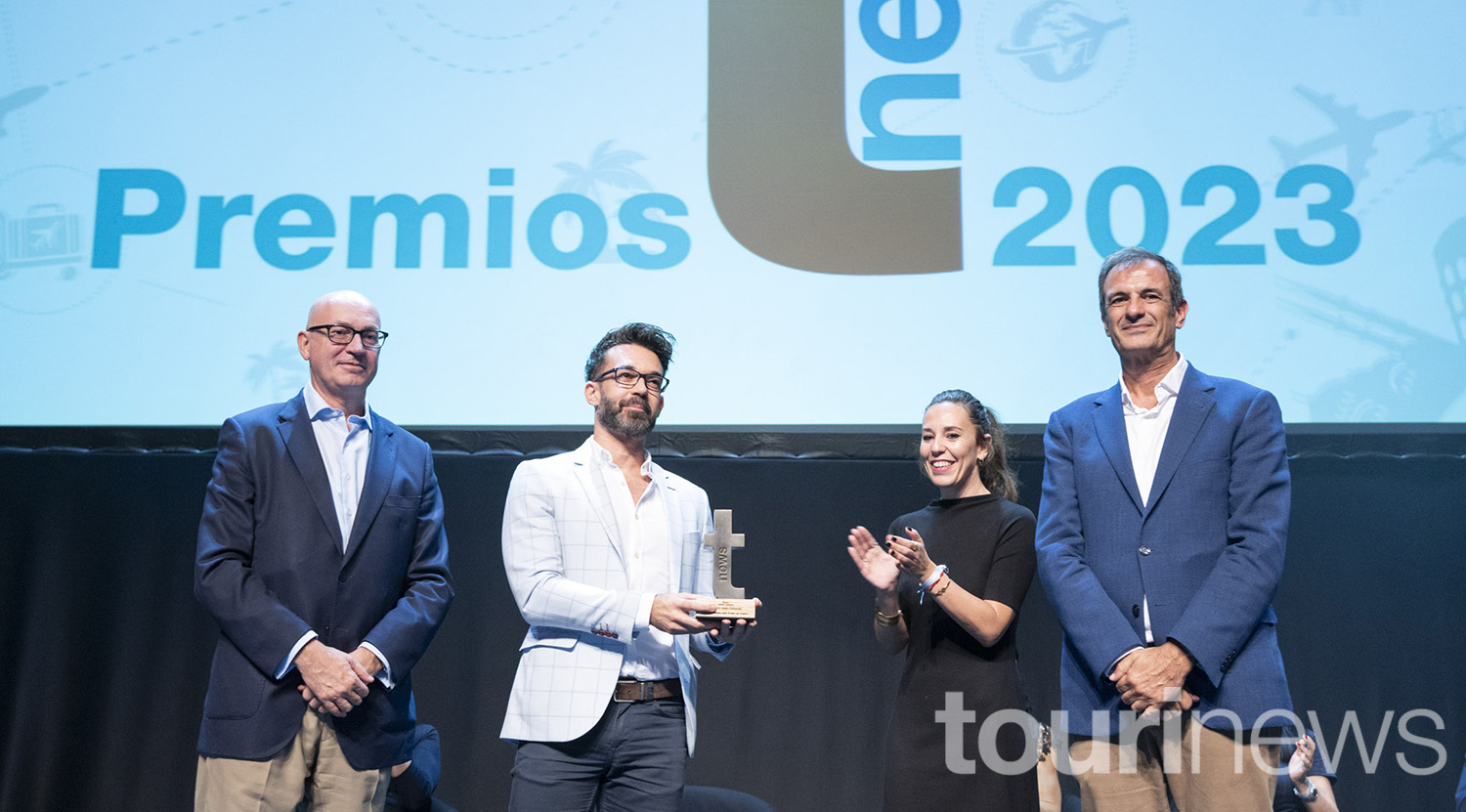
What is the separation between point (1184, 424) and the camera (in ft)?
6.97

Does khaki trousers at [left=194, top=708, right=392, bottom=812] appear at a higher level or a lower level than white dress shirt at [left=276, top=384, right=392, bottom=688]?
lower

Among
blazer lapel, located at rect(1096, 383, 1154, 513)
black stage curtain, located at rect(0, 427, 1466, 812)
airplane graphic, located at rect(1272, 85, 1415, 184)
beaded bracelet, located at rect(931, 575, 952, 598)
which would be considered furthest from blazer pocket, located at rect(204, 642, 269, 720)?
airplane graphic, located at rect(1272, 85, 1415, 184)

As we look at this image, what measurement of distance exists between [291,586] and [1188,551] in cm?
194

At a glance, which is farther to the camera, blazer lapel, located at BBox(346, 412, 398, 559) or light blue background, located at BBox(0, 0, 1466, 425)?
light blue background, located at BBox(0, 0, 1466, 425)

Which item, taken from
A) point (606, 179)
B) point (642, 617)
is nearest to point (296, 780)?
point (642, 617)

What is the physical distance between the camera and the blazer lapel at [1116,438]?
2.12m

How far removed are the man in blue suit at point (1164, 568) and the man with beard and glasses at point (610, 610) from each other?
0.75m

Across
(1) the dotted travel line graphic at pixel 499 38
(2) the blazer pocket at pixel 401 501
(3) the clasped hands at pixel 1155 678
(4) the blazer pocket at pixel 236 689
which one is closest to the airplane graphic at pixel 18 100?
(1) the dotted travel line graphic at pixel 499 38

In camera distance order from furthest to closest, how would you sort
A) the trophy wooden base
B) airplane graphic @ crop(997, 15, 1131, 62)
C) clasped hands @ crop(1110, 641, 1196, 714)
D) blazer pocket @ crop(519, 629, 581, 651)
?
airplane graphic @ crop(997, 15, 1131, 62) → blazer pocket @ crop(519, 629, 581, 651) → the trophy wooden base → clasped hands @ crop(1110, 641, 1196, 714)

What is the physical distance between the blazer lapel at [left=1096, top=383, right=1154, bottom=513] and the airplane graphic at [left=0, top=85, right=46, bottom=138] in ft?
13.3

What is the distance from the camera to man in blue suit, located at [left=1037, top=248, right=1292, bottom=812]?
1.93m

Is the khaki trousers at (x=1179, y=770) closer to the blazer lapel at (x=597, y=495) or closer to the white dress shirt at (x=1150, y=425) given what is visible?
the white dress shirt at (x=1150, y=425)

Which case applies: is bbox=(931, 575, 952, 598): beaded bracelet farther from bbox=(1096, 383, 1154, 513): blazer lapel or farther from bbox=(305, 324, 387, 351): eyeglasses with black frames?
bbox=(305, 324, 387, 351): eyeglasses with black frames

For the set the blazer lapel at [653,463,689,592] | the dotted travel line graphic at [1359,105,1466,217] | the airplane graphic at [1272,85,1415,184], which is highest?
the airplane graphic at [1272,85,1415,184]
